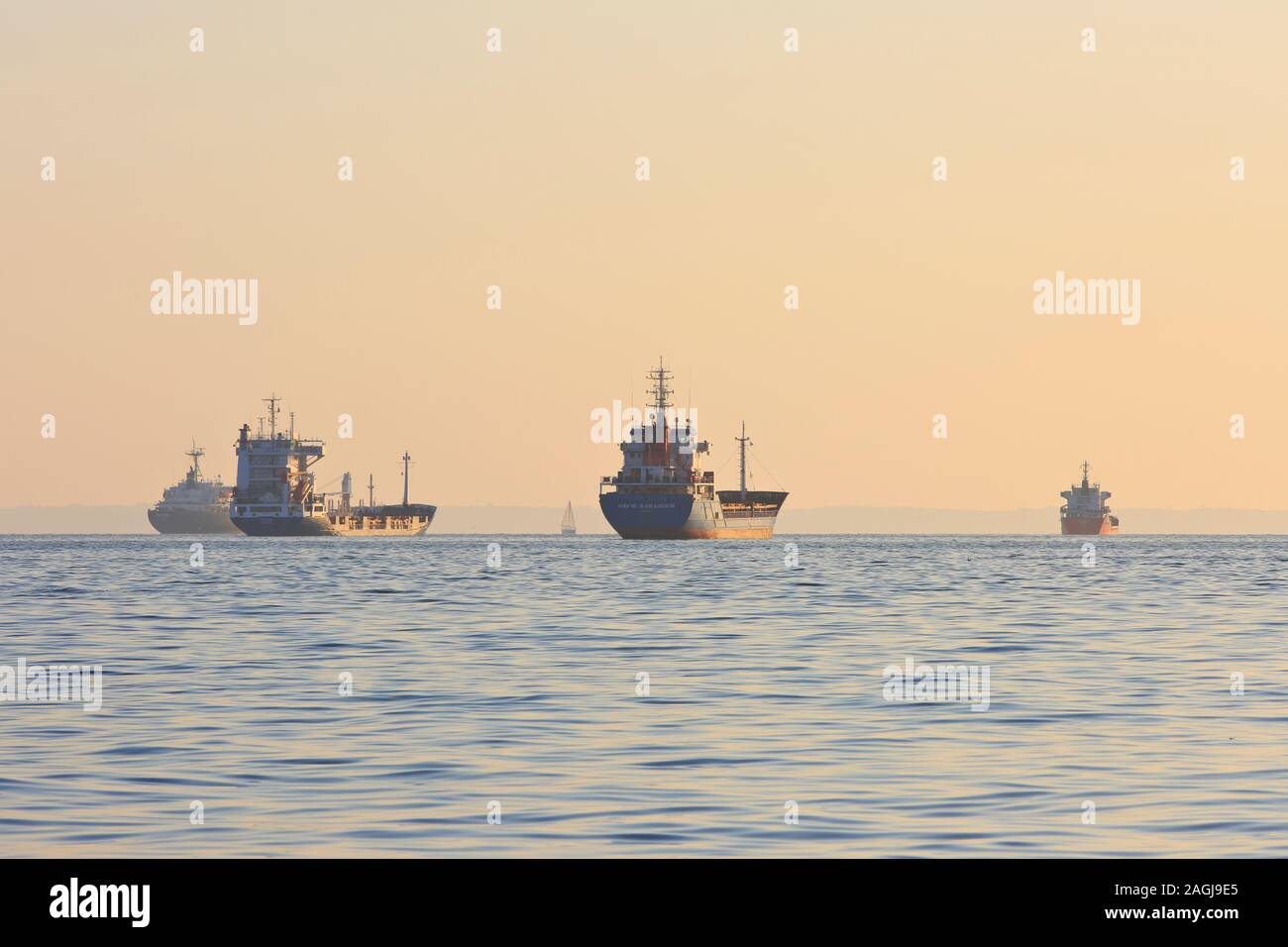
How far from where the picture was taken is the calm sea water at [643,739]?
51.5 ft

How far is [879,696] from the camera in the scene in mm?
27688

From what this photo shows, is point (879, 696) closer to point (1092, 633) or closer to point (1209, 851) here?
point (1209, 851)

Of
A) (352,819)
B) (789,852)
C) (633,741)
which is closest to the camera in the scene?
(789,852)

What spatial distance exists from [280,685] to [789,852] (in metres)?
16.3

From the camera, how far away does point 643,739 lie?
874 inches

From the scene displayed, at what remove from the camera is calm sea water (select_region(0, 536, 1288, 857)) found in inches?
618

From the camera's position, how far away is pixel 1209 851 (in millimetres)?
14734

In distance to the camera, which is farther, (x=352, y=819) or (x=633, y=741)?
(x=633, y=741)

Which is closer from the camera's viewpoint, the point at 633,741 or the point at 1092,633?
the point at 633,741
